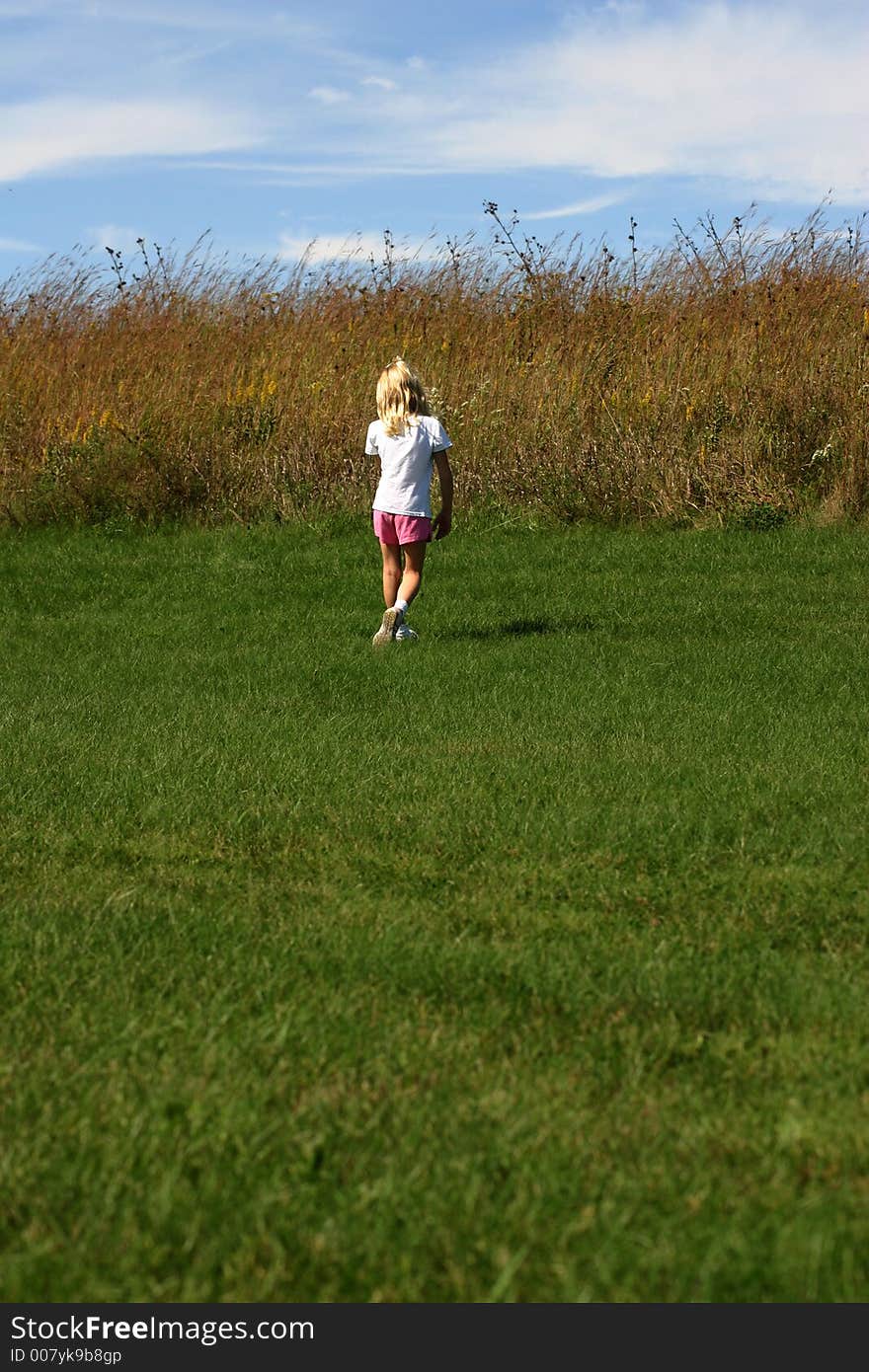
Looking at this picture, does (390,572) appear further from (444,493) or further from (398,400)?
(398,400)

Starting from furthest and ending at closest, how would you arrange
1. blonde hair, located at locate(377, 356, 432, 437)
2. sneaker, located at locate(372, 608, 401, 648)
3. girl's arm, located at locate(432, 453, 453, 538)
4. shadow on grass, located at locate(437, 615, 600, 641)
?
shadow on grass, located at locate(437, 615, 600, 641) → blonde hair, located at locate(377, 356, 432, 437) → girl's arm, located at locate(432, 453, 453, 538) → sneaker, located at locate(372, 608, 401, 648)

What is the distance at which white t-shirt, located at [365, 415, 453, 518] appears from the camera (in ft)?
31.3

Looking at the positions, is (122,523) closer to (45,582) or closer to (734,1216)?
(45,582)

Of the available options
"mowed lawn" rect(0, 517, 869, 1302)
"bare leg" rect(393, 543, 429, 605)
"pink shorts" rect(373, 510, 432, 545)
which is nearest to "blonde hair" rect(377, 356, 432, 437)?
"pink shorts" rect(373, 510, 432, 545)

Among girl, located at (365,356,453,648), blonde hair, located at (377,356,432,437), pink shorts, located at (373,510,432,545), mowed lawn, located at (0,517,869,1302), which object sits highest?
blonde hair, located at (377,356,432,437)

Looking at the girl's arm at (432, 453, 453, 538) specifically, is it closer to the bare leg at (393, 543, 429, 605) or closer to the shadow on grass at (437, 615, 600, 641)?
the bare leg at (393, 543, 429, 605)

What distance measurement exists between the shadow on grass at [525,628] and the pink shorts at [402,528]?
656 mm

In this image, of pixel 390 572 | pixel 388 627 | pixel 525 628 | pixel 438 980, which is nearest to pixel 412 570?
pixel 390 572

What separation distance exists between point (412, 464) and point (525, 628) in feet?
4.31

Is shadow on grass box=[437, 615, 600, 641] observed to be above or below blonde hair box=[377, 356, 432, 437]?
below

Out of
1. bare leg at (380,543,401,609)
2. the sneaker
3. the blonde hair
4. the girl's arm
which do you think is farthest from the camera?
bare leg at (380,543,401,609)

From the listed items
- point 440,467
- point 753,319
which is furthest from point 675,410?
point 440,467

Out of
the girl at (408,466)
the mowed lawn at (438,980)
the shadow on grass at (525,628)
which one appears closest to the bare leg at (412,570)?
the girl at (408,466)

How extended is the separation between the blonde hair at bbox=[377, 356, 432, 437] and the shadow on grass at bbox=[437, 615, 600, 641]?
1368mm
